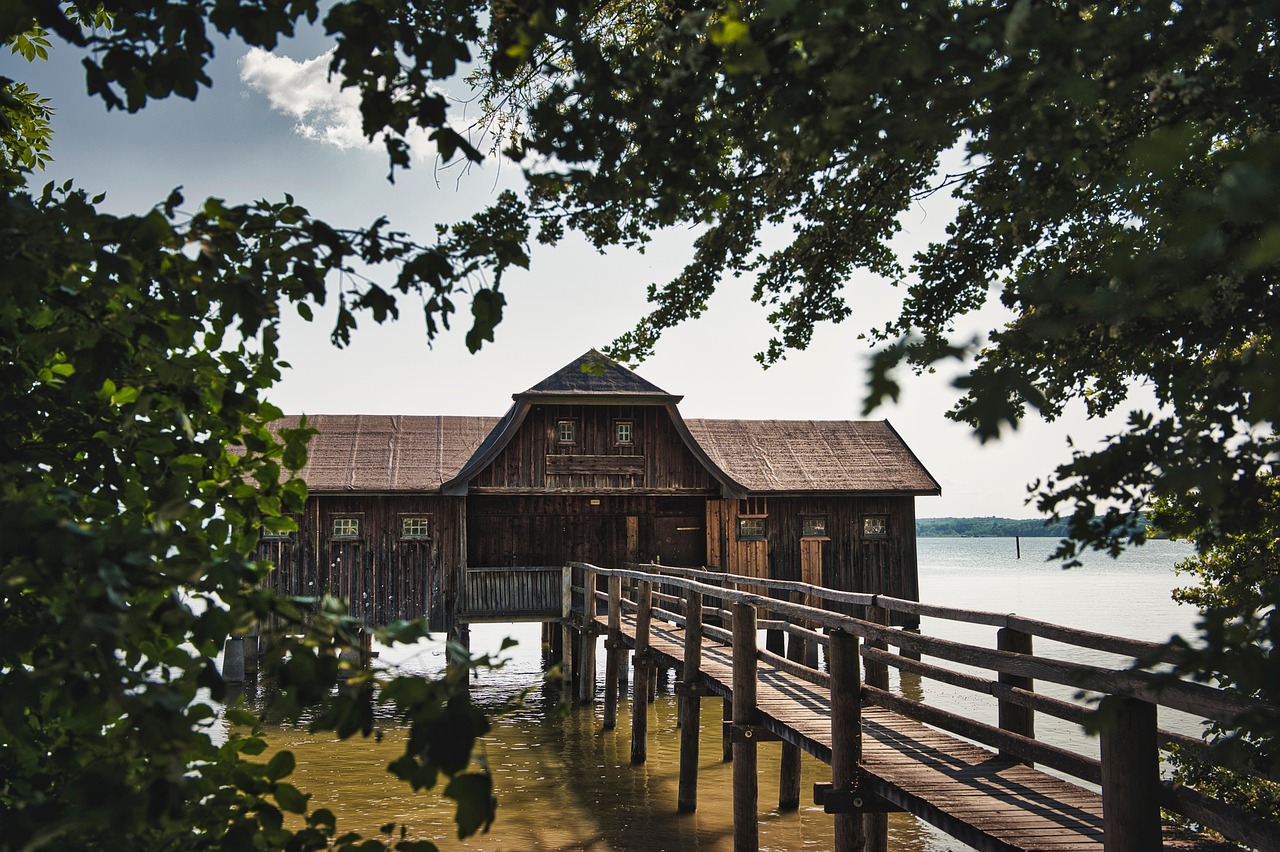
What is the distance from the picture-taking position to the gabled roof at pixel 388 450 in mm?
20828

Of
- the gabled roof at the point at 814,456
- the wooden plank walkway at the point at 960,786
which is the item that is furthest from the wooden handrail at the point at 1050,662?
the gabled roof at the point at 814,456

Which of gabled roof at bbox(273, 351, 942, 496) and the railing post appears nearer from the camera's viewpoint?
the railing post

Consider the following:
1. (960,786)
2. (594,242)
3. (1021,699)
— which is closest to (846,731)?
(960,786)

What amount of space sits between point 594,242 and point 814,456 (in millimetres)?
21199

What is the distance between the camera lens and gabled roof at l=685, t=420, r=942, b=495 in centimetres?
2289

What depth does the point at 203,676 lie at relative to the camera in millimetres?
1812

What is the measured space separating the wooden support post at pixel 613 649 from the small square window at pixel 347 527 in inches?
265

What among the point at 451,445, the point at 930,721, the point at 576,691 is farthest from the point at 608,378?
the point at 930,721

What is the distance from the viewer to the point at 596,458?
2098 centimetres

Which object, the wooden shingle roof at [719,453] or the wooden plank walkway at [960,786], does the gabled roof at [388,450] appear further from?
the wooden plank walkway at [960,786]

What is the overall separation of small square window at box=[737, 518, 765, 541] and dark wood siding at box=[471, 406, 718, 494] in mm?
1469

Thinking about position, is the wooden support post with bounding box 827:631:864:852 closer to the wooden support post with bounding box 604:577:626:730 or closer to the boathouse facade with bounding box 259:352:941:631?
the wooden support post with bounding box 604:577:626:730

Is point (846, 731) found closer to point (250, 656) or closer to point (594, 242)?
point (594, 242)

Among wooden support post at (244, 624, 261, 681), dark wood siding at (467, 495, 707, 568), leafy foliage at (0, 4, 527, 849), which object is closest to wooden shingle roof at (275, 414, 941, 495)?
dark wood siding at (467, 495, 707, 568)
